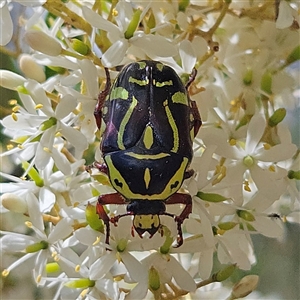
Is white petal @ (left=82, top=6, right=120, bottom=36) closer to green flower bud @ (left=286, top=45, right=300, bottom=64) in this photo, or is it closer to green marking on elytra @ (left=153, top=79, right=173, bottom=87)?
green marking on elytra @ (left=153, top=79, right=173, bottom=87)

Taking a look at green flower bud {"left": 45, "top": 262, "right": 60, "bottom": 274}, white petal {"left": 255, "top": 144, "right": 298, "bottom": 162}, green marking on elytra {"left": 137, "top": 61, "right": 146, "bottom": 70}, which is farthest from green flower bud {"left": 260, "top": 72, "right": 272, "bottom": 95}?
green flower bud {"left": 45, "top": 262, "right": 60, "bottom": 274}

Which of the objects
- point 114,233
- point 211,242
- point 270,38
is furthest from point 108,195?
point 270,38

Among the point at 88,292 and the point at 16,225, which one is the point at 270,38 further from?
the point at 16,225

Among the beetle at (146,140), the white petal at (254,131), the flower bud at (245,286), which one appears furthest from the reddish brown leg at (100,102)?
the flower bud at (245,286)

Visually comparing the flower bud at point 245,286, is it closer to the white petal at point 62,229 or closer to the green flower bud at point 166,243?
the green flower bud at point 166,243

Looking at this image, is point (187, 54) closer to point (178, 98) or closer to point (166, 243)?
point (178, 98)

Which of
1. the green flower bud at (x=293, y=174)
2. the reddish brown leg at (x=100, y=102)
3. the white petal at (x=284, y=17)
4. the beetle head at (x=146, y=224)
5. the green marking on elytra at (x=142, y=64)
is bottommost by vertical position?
the beetle head at (x=146, y=224)

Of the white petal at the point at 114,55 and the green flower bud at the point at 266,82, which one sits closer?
the white petal at the point at 114,55
